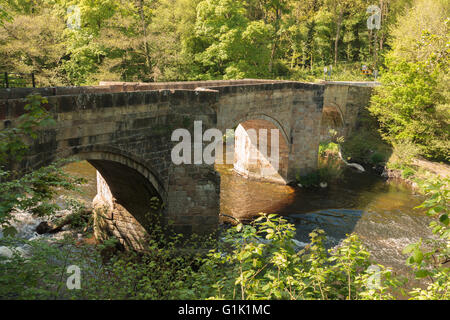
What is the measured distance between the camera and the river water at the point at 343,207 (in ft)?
39.2

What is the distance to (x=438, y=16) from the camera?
21.3 m

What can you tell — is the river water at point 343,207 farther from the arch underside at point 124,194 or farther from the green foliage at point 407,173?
the arch underside at point 124,194

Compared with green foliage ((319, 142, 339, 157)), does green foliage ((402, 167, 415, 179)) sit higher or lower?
lower

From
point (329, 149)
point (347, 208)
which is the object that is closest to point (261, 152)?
point (347, 208)

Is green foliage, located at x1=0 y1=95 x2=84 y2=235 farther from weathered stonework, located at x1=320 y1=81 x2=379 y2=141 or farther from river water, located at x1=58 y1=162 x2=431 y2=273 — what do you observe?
weathered stonework, located at x1=320 y1=81 x2=379 y2=141

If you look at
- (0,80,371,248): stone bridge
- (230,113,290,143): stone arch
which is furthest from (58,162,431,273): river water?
(0,80,371,248): stone bridge

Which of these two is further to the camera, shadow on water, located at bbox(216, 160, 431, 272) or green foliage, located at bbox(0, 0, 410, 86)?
green foliage, located at bbox(0, 0, 410, 86)

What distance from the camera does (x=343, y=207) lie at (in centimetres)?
1466

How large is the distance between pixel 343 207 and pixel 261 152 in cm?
449

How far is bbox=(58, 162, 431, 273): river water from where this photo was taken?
471 inches

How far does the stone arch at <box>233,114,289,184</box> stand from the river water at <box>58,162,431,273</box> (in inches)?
19.3

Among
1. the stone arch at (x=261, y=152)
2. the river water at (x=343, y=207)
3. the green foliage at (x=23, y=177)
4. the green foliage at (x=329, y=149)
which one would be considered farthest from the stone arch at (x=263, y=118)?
the green foliage at (x=23, y=177)

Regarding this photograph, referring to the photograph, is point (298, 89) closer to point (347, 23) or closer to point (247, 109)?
point (247, 109)

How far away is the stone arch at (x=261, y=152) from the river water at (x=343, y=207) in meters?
0.49
